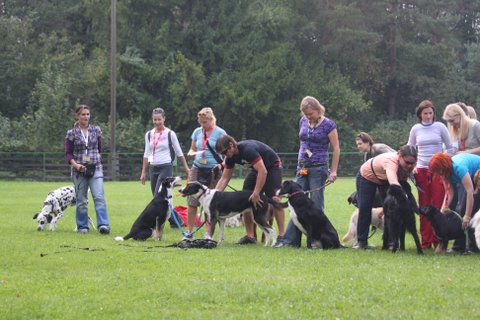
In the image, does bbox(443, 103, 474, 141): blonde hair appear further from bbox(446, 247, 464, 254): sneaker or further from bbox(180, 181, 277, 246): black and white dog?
bbox(180, 181, 277, 246): black and white dog

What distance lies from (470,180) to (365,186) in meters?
1.63

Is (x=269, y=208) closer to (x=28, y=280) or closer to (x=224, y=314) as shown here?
(x=28, y=280)

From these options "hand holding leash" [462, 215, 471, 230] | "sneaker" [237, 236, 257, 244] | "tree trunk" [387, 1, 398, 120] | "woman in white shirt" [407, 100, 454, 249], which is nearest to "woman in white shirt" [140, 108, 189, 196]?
"sneaker" [237, 236, 257, 244]

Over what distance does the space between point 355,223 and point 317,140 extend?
129cm

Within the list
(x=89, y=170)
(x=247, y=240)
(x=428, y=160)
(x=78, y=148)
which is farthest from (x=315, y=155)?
(x=78, y=148)

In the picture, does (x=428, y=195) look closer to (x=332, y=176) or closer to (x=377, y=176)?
(x=377, y=176)

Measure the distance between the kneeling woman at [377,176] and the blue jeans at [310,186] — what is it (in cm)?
52

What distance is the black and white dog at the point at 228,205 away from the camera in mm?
11133

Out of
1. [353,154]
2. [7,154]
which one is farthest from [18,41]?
[353,154]

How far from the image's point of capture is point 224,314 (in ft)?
21.7

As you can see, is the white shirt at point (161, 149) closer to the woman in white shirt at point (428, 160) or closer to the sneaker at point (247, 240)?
the sneaker at point (247, 240)

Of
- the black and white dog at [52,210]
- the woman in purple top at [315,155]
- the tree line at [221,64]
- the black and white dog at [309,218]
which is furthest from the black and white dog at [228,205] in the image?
the tree line at [221,64]

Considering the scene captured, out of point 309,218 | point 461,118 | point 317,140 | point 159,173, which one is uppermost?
point 461,118

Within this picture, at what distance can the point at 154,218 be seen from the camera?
12.2m
